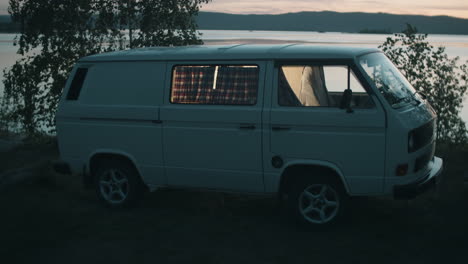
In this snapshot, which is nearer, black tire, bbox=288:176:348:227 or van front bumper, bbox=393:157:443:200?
van front bumper, bbox=393:157:443:200

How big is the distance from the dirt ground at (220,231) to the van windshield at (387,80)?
5.04 feet

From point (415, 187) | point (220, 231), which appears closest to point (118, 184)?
point (220, 231)

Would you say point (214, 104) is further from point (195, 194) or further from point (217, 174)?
point (195, 194)

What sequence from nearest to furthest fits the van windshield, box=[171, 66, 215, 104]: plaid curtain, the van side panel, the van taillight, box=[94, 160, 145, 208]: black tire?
1. the van taillight
2. the van windshield
3. box=[171, 66, 215, 104]: plaid curtain
4. the van side panel
5. box=[94, 160, 145, 208]: black tire

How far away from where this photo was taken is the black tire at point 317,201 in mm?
6863

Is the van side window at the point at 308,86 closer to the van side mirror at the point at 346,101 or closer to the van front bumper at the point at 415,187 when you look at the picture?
the van side mirror at the point at 346,101

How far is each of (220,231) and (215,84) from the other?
6.16 feet

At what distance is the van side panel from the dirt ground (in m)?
0.81

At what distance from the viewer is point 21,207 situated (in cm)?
860

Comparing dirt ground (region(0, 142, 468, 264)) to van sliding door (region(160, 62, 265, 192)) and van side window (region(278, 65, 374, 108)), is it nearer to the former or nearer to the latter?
van sliding door (region(160, 62, 265, 192))

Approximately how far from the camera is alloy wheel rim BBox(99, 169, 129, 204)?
8355 millimetres

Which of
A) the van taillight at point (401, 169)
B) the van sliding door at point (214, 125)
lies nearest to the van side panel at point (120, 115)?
the van sliding door at point (214, 125)

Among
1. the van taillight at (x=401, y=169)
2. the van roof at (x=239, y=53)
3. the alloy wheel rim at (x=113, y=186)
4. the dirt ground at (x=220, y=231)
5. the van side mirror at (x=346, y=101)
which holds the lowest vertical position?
the dirt ground at (x=220, y=231)

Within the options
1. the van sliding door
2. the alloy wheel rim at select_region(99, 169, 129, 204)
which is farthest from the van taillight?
the alloy wheel rim at select_region(99, 169, 129, 204)
